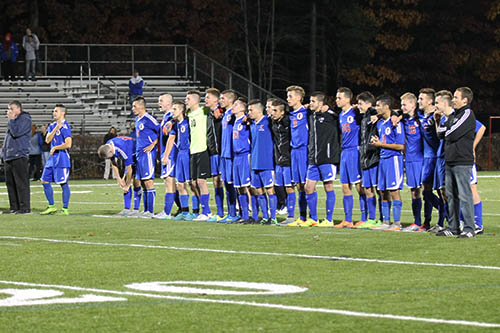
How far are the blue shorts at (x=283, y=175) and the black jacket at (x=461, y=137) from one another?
335cm

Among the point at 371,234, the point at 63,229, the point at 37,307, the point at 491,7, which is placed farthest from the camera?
the point at 491,7

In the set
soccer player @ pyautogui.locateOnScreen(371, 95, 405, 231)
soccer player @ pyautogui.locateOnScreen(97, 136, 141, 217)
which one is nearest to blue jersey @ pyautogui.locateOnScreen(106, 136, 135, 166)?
soccer player @ pyautogui.locateOnScreen(97, 136, 141, 217)

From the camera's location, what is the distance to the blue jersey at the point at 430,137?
1497 centimetres

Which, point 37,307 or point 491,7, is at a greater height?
point 491,7

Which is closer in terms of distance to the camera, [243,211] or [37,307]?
[37,307]

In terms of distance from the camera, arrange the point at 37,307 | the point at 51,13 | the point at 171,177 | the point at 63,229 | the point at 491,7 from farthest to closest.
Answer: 1. the point at 491,7
2. the point at 51,13
3. the point at 171,177
4. the point at 63,229
5. the point at 37,307

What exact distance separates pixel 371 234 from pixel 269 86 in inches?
1505

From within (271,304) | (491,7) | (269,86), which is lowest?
(271,304)

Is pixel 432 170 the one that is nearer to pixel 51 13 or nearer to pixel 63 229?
pixel 63 229

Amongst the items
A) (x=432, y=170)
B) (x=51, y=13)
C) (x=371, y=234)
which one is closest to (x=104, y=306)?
(x=371, y=234)

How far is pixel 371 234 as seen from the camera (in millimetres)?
14453

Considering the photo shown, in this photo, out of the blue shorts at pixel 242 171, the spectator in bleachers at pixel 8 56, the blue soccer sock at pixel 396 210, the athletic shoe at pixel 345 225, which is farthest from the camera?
the spectator in bleachers at pixel 8 56

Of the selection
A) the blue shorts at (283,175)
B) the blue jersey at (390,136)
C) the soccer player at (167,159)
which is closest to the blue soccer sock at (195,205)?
the soccer player at (167,159)

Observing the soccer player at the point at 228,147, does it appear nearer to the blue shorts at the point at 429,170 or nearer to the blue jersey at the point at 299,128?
the blue jersey at the point at 299,128
